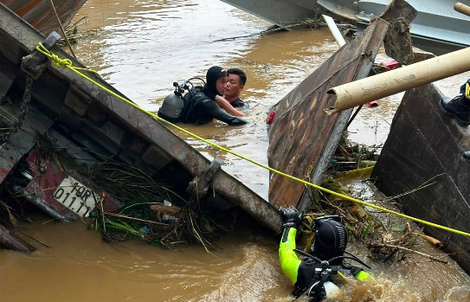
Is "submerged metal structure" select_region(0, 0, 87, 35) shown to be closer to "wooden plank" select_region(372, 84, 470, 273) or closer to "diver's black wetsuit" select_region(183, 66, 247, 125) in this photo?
"diver's black wetsuit" select_region(183, 66, 247, 125)

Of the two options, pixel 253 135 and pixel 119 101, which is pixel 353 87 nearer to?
pixel 119 101

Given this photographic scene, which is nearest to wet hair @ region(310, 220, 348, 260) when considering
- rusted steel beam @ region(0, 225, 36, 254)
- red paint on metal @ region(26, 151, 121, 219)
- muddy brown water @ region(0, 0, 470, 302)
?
muddy brown water @ region(0, 0, 470, 302)

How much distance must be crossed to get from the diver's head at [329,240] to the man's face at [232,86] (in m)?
3.93

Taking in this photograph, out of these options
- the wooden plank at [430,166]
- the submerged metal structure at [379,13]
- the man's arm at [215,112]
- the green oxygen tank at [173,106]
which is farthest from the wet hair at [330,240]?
the submerged metal structure at [379,13]

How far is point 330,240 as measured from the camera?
12.7ft

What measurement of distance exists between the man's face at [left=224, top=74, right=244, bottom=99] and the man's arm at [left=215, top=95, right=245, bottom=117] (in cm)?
22

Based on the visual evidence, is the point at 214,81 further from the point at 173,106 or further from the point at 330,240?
the point at 330,240

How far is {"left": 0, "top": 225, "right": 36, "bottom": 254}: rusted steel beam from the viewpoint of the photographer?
4.15 metres

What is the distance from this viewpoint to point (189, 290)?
Answer: 4000 millimetres

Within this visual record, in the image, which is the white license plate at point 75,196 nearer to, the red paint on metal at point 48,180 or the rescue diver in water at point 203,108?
the red paint on metal at point 48,180

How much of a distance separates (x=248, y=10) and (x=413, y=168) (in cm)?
811

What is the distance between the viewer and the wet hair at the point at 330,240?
387cm

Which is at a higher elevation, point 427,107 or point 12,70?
point 427,107

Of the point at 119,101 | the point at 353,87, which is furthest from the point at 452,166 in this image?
the point at 119,101
